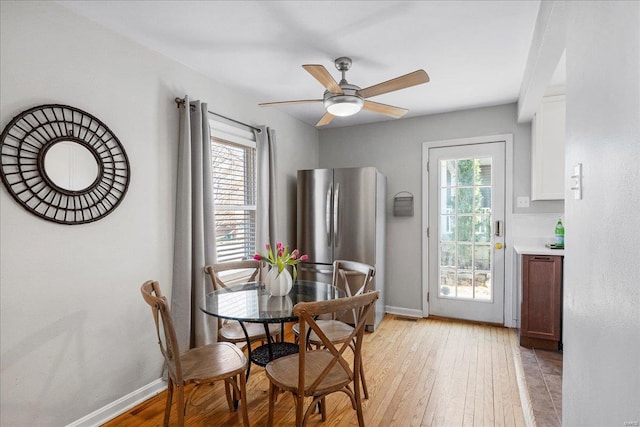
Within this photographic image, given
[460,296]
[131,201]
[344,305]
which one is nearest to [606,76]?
[344,305]

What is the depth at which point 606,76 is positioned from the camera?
898 mm

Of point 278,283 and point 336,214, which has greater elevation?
point 336,214

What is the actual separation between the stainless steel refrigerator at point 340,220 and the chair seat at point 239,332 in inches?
52.8

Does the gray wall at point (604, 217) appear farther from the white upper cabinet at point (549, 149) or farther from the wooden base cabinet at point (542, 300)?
the white upper cabinet at point (549, 149)

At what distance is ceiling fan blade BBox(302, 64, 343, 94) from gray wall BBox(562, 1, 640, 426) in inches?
45.9

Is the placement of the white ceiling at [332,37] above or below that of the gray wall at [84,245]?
above

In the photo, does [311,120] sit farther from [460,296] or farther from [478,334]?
[478,334]

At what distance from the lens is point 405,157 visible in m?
4.27

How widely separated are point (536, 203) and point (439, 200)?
99 centimetres

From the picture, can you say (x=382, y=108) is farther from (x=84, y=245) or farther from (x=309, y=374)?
(x=84, y=245)

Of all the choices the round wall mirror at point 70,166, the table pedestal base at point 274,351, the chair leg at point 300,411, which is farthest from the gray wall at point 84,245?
the chair leg at point 300,411

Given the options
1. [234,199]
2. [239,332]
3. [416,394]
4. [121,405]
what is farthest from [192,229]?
[416,394]

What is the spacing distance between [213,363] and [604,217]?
193 centimetres

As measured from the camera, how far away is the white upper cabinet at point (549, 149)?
3205mm
